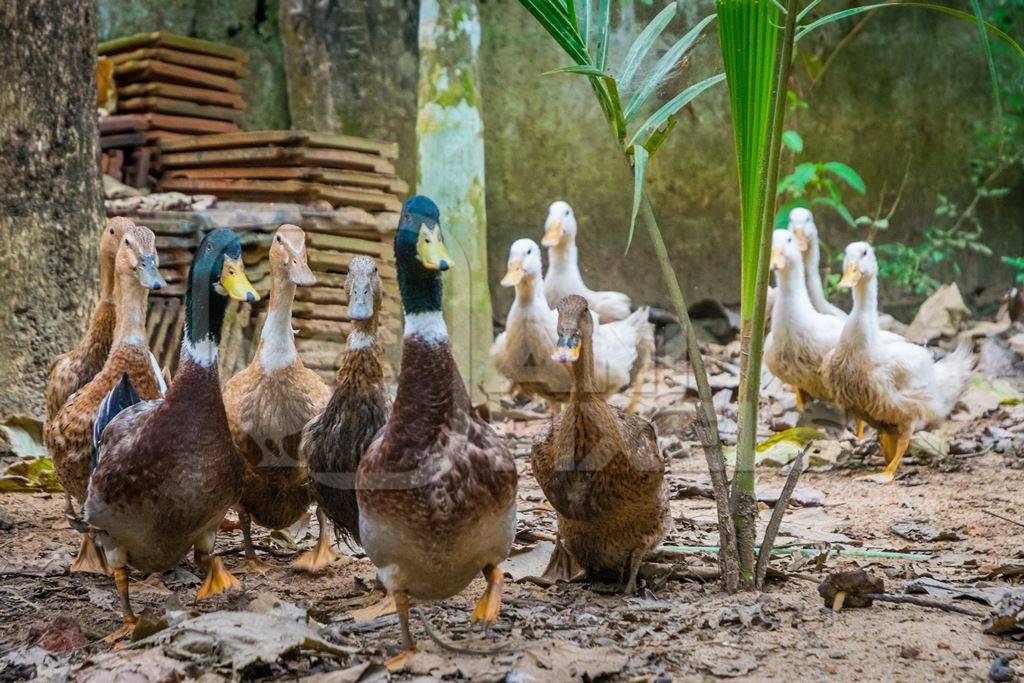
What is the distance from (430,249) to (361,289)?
0.75 m

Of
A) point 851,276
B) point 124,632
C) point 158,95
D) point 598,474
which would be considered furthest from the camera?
point 158,95

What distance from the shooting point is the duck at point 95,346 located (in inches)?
186

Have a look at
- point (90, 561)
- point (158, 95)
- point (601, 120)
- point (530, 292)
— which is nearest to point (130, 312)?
point (90, 561)

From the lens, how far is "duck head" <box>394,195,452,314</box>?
10.5 feet

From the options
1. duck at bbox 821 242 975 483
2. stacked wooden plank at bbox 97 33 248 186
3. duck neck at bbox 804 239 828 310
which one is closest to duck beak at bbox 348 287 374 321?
duck at bbox 821 242 975 483

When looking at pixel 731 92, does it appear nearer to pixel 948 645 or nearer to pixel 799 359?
pixel 948 645

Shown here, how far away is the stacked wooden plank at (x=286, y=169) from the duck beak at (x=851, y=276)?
312 centimetres

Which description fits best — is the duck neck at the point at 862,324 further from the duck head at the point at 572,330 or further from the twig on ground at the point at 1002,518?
the duck head at the point at 572,330

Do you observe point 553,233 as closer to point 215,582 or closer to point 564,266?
point 564,266

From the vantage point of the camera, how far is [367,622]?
11.5 ft

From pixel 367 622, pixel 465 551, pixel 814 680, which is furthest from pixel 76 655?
pixel 814 680

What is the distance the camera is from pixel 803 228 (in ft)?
26.3

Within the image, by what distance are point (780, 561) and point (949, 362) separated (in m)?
2.80

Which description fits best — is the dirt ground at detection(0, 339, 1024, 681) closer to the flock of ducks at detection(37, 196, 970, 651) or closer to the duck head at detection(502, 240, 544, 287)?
the flock of ducks at detection(37, 196, 970, 651)
